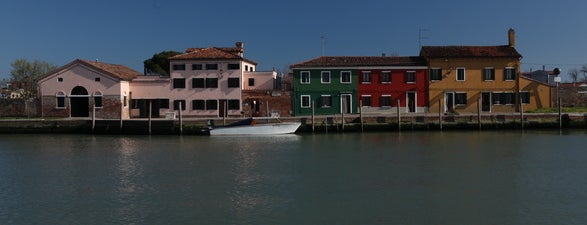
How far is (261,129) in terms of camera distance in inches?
1623

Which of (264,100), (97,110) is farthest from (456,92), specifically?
(97,110)

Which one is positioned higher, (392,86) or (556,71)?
(556,71)

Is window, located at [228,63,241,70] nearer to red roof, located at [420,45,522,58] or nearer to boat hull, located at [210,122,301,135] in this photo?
boat hull, located at [210,122,301,135]

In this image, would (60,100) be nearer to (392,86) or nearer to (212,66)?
(212,66)

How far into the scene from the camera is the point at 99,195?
19.8 metres

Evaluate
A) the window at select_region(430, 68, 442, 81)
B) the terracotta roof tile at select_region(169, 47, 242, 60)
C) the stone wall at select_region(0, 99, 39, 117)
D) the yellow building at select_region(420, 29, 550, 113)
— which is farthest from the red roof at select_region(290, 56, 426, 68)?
the stone wall at select_region(0, 99, 39, 117)

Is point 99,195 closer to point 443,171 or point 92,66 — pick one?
point 443,171

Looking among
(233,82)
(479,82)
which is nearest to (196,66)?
(233,82)

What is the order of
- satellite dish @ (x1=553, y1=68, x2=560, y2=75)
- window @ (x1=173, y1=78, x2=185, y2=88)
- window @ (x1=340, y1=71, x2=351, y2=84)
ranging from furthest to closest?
satellite dish @ (x1=553, y1=68, x2=560, y2=75) → window @ (x1=173, y1=78, x2=185, y2=88) → window @ (x1=340, y1=71, x2=351, y2=84)

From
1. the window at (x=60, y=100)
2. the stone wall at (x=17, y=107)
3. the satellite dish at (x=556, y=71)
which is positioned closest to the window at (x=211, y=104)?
the window at (x=60, y=100)

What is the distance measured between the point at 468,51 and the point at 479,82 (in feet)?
8.84

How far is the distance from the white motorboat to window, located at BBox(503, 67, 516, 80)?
1818 cm

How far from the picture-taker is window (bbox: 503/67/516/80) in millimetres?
47500

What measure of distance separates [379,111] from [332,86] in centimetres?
431
